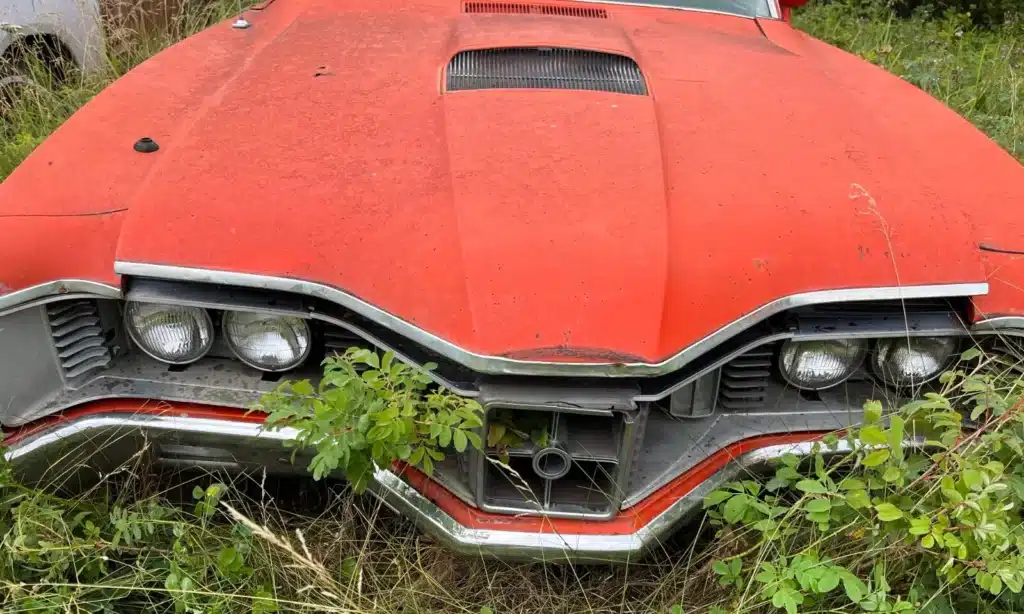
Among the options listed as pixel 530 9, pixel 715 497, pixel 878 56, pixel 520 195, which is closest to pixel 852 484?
pixel 715 497

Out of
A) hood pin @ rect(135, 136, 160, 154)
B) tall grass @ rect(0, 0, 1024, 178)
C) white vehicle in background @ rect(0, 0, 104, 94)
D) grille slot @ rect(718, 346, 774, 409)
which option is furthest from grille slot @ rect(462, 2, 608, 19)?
white vehicle in background @ rect(0, 0, 104, 94)

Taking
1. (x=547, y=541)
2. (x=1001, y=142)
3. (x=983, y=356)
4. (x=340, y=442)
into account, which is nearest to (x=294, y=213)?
(x=340, y=442)

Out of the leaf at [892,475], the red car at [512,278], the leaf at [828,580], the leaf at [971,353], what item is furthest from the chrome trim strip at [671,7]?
the leaf at [828,580]

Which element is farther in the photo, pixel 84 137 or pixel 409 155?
pixel 84 137

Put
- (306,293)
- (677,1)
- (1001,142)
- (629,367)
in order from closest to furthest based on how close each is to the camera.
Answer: (629,367)
(306,293)
(677,1)
(1001,142)

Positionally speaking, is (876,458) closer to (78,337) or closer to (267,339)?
(267,339)

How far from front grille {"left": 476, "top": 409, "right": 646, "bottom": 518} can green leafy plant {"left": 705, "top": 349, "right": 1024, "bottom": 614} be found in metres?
0.25

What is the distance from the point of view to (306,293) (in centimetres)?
159

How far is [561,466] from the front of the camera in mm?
1646

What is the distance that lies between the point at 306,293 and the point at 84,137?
2.61 ft

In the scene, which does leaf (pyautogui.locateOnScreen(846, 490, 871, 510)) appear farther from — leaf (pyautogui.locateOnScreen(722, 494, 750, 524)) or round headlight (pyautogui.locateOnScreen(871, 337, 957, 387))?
round headlight (pyautogui.locateOnScreen(871, 337, 957, 387))

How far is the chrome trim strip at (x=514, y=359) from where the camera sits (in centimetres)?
145

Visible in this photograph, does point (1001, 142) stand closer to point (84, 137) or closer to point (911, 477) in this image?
point (911, 477)

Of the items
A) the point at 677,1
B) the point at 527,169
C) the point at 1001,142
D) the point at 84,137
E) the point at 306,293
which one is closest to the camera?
the point at 306,293
